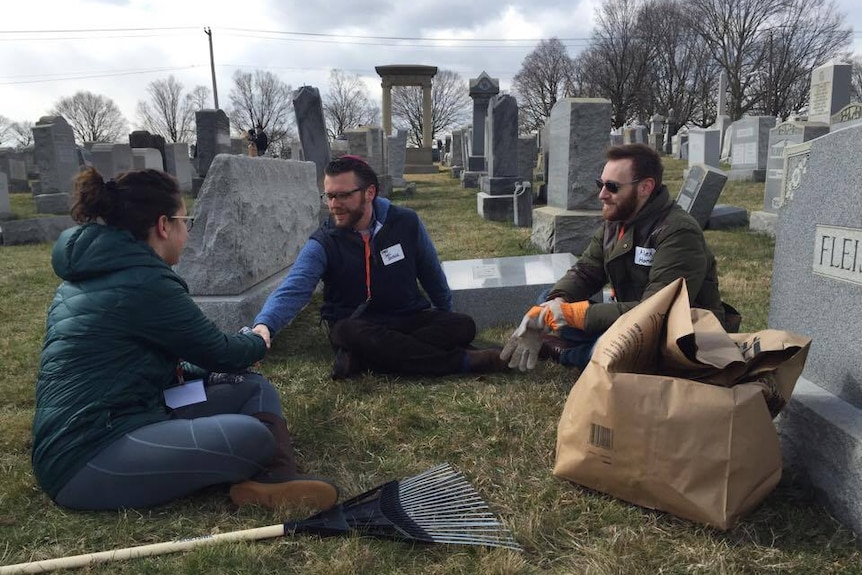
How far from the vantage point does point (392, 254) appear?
3568 mm

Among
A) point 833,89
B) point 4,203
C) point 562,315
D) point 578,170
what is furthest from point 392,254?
point 4,203

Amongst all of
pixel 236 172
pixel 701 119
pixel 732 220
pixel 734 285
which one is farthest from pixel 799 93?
pixel 236 172

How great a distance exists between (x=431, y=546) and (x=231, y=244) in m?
2.68

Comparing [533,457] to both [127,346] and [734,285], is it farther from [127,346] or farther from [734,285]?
[734,285]

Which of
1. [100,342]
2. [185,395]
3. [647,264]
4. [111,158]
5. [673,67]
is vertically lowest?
[185,395]

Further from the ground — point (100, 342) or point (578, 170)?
point (578, 170)

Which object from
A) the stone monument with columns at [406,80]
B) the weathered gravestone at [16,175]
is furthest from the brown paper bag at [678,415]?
the stone monument with columns at [406,80]

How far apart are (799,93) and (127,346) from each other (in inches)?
1792

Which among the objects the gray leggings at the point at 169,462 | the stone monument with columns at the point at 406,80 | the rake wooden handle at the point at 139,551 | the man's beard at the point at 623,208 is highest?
the stone monument with columns at the point at 406,80

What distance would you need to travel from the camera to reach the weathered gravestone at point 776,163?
8.20 meters

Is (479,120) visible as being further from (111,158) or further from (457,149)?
(111,158)

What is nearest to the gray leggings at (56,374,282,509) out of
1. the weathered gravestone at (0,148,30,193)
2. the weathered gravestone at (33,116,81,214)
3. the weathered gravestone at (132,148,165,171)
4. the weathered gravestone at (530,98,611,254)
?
the weathered gravestone at (530,98,611,254)

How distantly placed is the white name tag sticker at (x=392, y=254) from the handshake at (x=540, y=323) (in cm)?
95

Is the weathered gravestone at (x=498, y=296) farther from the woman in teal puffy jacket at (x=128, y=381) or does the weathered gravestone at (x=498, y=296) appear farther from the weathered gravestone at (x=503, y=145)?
the weathered gravestone at (x=503, y=145)
